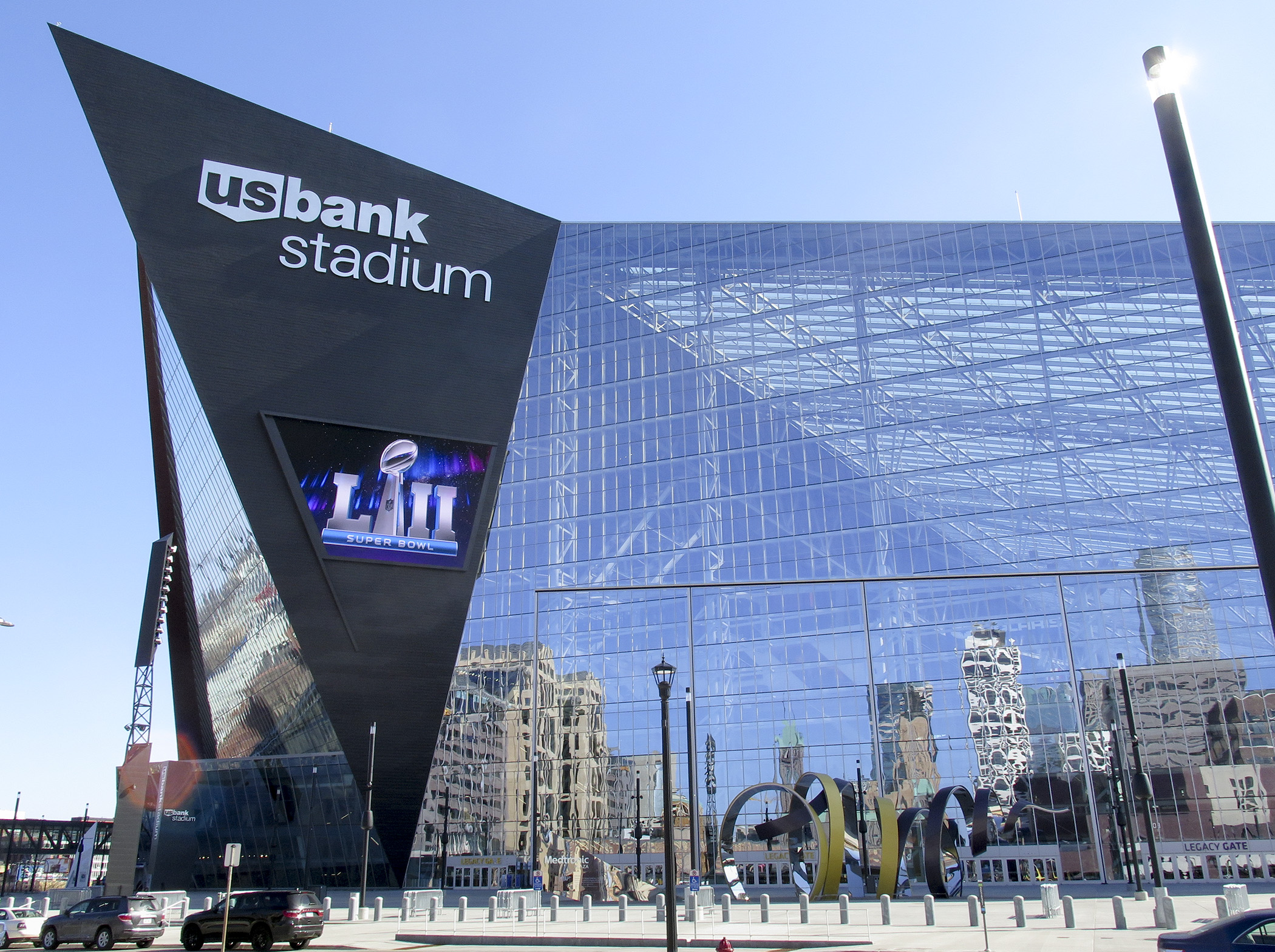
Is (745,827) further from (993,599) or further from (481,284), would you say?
(481,284)

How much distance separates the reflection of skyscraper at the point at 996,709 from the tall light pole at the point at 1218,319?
164 ft

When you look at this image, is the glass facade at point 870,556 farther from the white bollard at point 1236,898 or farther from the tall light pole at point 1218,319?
the tall light pole at point 1218,319

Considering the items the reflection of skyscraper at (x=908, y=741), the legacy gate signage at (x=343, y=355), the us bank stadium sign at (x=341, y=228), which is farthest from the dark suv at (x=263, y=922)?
the reflection of skyscraper at (x=908, y=741)

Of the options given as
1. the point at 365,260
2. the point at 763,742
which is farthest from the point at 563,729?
the point at 365,260

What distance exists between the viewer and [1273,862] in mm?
48000

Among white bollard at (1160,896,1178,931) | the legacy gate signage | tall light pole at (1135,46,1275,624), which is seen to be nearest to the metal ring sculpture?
white bollard at (1160,896,1178,931)

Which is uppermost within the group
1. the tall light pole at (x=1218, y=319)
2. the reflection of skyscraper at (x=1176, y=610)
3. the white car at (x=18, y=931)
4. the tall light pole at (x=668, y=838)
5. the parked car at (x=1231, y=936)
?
the reflection of skyscraper at (x=1176, y=610)

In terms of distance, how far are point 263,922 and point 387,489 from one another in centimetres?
2921

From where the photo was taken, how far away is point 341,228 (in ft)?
180

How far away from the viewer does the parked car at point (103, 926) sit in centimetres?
2781

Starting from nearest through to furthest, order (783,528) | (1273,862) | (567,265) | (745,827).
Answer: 1. (1273,862)
2. (745,827)
3. (783,528)
4. (567,265)

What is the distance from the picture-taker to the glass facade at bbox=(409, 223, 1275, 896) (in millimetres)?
52125

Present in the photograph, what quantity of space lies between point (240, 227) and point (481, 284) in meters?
13.2

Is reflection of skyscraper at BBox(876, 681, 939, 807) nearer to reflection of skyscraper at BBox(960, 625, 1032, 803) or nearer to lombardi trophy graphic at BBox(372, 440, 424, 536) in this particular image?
reflection of skyscraper at BBox(960, 625, 1032, 803)
